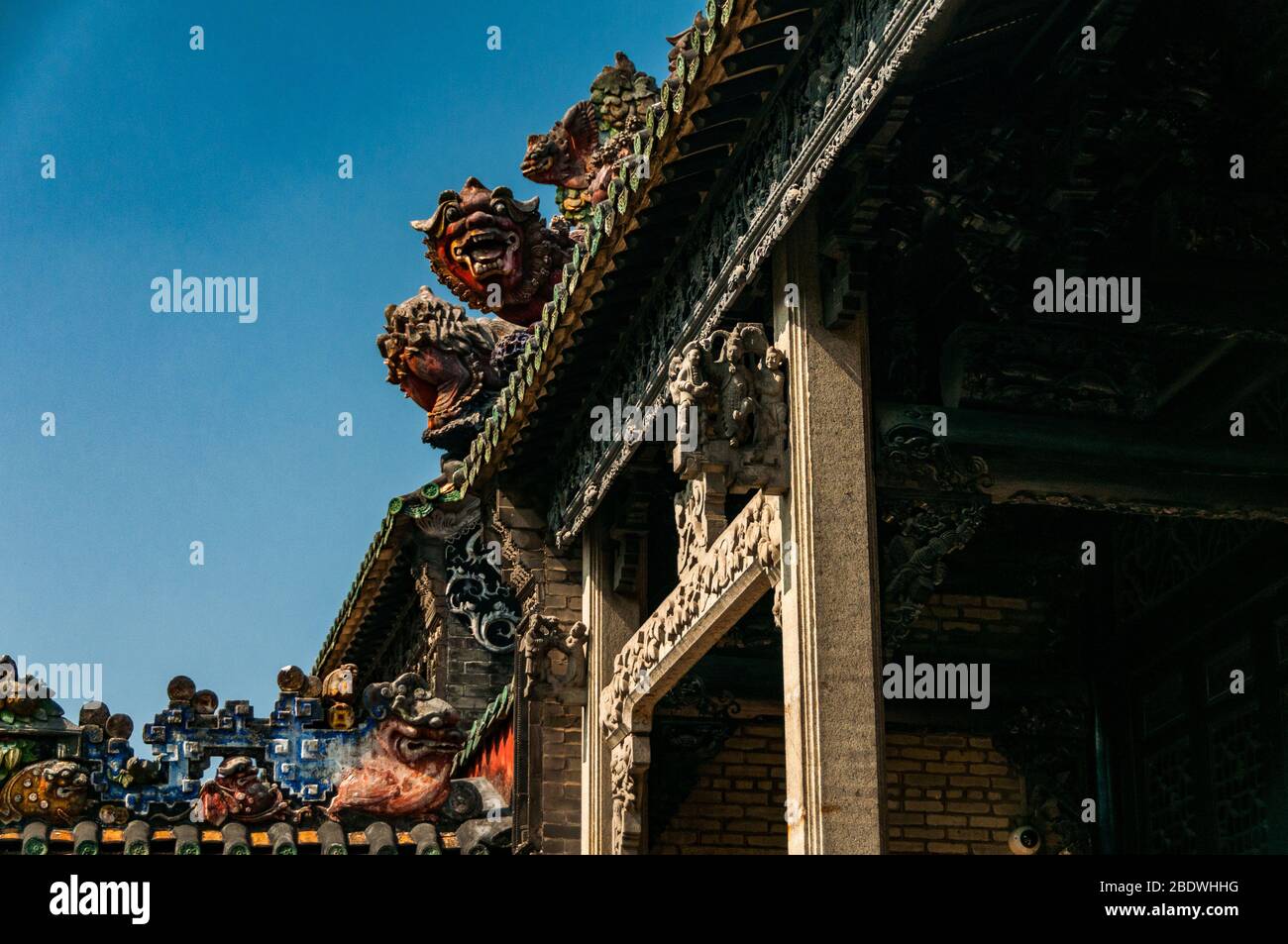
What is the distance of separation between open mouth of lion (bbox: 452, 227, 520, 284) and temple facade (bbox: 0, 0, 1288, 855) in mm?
33

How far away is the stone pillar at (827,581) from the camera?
9.09 metres

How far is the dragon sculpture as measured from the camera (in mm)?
18109

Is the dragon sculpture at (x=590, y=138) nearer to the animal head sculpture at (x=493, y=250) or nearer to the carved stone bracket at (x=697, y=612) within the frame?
the animal head sculpture at (x=493, y=250)

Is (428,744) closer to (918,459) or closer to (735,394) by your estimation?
(735,394)

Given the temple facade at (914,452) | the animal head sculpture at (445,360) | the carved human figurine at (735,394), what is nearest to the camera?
the temple facade at (914,452)

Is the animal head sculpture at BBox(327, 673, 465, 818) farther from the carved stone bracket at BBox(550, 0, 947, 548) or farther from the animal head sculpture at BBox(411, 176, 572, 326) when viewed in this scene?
the animal head sculpture at BBox(411, 176, 572, 326)

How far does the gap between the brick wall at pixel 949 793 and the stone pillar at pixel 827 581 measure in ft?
14.8

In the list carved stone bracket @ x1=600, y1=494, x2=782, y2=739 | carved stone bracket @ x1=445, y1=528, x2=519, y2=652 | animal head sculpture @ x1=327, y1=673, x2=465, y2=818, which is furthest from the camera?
carved stone bracket @ x1=445, y1=528, x2=519, y2=652

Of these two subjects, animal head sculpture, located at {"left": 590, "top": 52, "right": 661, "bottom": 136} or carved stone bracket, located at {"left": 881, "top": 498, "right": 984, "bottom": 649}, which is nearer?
carved stone bracket, located at {"left": 881, "top": 498, "right": 984, "bottom": 649}

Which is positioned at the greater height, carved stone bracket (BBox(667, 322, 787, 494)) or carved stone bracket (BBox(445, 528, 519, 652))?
carved stone bracket (BBox(445, 528, 519, 652))

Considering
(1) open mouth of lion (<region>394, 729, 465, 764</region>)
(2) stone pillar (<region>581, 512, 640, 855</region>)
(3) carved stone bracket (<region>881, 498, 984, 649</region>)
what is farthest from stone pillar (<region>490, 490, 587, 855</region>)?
(3) carved stone bracket (<region>881, 498, 984, 649</region>)

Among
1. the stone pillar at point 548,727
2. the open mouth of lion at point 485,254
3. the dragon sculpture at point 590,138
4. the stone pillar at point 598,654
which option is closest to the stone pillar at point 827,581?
the stone pillar at point 598,654
